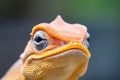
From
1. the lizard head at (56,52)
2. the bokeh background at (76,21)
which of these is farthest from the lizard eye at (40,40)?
the bokeh background at (76,21)

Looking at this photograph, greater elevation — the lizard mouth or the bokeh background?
the lizard mouth

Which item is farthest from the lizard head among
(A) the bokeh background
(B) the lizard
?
(A) the bokeh background

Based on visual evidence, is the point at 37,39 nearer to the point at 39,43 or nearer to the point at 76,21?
the point at 39,43

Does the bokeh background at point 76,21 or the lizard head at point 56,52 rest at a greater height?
the lizard head at point 56,52

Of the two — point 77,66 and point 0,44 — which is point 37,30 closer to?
point 77,66

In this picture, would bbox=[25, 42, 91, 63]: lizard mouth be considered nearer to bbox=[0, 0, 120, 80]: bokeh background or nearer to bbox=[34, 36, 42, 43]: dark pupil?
bbox=[34, 36, 42, 43]: dark pupil

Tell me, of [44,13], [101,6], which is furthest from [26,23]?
[101,6]

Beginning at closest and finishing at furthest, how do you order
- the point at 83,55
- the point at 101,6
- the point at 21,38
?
the point at 83,55 → the point at 21,38 → the point at 101,6

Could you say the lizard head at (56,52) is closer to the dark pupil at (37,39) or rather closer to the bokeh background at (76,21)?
the dark pupil at (37,39)
